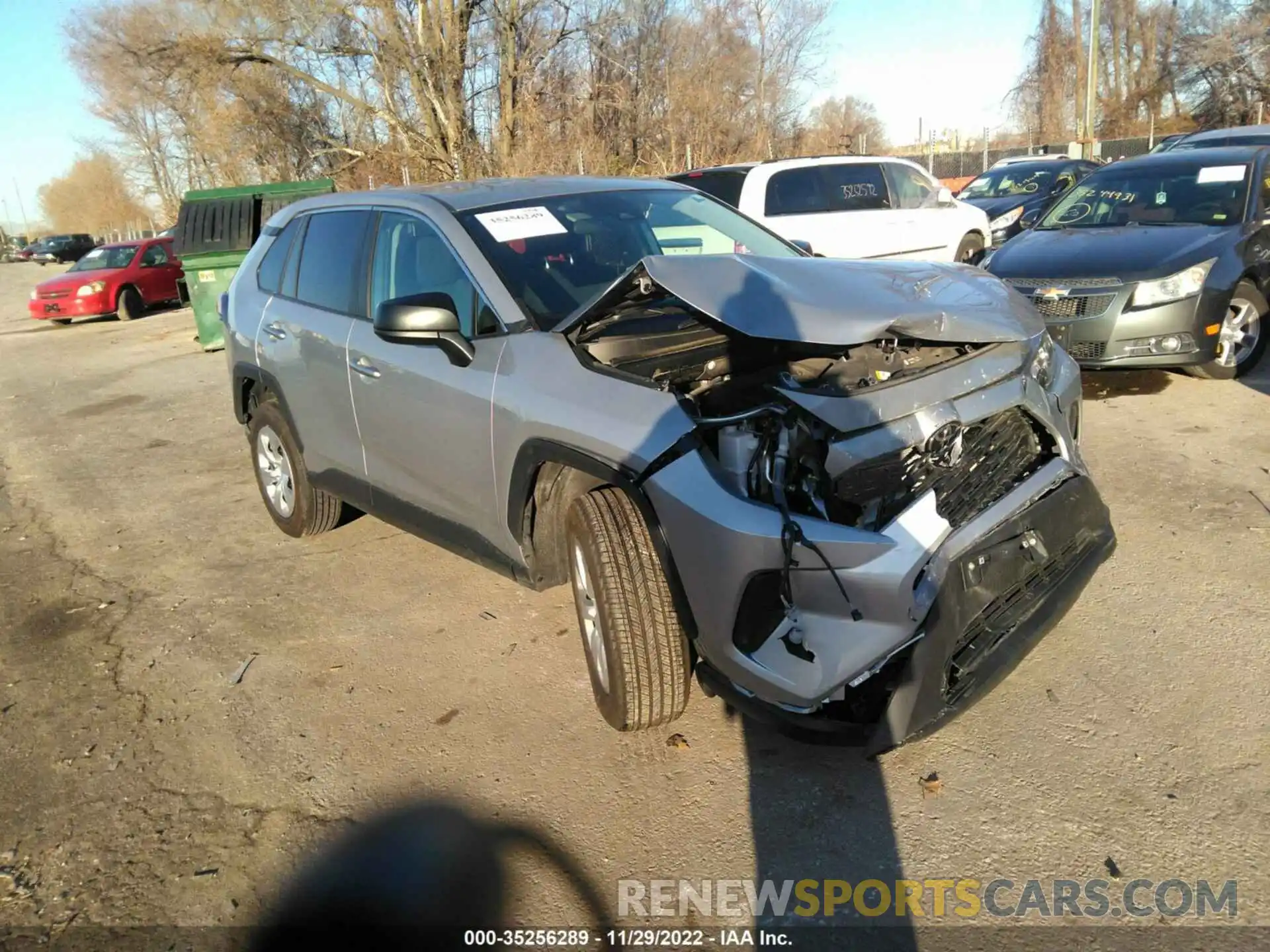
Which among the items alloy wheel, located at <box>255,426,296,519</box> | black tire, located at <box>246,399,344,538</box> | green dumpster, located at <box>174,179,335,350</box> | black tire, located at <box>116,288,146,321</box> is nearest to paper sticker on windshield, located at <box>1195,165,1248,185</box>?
black tire, located at <box>246,399,344,538</box>

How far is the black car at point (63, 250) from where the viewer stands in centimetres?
4969

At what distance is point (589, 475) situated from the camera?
3201 millimetres

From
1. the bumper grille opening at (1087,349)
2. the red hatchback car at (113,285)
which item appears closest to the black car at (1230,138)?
the bumper grille opening at (1087,349)

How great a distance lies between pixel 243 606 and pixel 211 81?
2641cm

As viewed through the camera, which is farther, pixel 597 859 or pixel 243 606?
pixel 243 606

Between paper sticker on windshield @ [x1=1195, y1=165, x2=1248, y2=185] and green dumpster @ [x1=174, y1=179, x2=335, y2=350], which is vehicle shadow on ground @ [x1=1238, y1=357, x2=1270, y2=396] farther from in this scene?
green dumpster @ [x1=174, y1=179, x2=335, y2=350]

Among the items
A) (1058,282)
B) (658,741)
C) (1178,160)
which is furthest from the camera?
(1178,160)

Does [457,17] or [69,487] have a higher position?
[457,17]

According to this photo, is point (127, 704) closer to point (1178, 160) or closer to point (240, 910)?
point (240, 910)

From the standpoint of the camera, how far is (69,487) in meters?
6.82

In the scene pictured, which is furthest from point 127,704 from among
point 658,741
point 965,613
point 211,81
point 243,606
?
point 211,81

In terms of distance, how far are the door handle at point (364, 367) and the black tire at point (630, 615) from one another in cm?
142

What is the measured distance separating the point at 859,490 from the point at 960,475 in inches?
17.9

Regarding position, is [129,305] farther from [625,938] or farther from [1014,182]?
[625,938]
